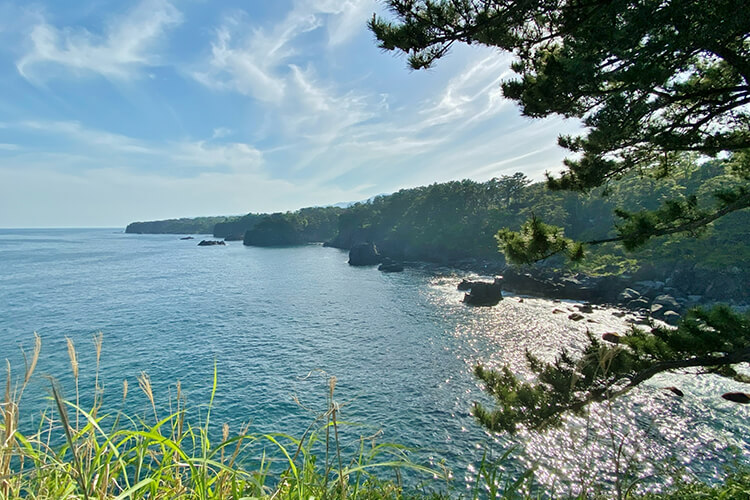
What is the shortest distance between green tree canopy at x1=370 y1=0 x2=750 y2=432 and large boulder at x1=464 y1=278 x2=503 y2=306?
28.7 m

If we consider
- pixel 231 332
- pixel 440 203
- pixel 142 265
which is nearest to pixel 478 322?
pixel 231 332

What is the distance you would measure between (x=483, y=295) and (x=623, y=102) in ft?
106

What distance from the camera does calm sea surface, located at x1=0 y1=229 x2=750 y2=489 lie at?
13828 millimetres

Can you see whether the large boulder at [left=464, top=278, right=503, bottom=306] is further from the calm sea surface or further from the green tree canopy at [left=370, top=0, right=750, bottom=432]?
the green tree canopy at [left=370, top=0, right=750, bottom=432]

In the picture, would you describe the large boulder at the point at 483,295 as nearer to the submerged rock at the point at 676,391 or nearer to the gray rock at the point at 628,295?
the gray rock at the point at 628,295

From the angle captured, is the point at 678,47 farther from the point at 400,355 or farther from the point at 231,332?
the point at 231,332

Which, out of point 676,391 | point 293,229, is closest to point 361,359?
point 676,391

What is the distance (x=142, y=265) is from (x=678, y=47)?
252 ft

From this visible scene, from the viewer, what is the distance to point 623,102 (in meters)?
5.23

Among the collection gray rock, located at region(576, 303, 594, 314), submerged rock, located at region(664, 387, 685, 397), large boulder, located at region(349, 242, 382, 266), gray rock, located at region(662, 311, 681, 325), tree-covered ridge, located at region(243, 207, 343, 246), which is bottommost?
submerged rock, located at region(664, 387, 685, 397)

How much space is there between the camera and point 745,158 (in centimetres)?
689

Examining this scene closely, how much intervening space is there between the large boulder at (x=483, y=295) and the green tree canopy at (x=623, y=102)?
94.3 feet

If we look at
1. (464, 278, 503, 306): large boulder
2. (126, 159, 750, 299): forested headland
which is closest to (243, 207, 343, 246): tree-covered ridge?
(126, 159, 750, 299): forested headland

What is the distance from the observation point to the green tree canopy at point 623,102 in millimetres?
4914
